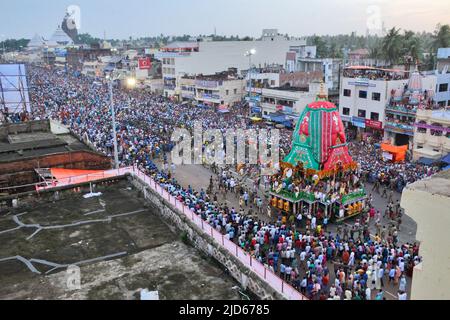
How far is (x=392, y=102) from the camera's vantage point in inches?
1426

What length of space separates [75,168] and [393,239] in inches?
593

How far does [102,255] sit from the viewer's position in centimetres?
1024

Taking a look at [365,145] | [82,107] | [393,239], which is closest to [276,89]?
[365,145]

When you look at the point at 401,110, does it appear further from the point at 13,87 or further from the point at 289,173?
the point at 13,87

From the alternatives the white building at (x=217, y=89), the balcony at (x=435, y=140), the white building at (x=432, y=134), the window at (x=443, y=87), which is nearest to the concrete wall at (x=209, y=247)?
the white building at (x=432, y=134)

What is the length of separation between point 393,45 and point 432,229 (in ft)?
193

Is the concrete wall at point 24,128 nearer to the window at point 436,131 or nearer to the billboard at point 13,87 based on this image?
the billboard at point 13,87

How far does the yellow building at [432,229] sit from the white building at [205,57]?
194 feet

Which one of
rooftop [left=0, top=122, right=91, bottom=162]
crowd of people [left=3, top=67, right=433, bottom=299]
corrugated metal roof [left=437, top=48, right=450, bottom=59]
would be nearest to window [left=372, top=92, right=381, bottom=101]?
crowd of people [left=3, top=67, right=433, bottom=299]

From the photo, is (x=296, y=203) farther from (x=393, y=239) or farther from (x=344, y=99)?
(x=344, y=99)

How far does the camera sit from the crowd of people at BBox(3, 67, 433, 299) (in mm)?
15328

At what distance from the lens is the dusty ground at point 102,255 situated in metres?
8.74

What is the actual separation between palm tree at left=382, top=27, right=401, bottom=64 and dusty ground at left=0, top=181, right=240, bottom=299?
176ft

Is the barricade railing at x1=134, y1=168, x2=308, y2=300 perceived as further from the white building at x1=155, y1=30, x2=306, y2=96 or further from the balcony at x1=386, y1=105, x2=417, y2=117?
the white building at x1=155, y1=30, x2=306, y2=96
